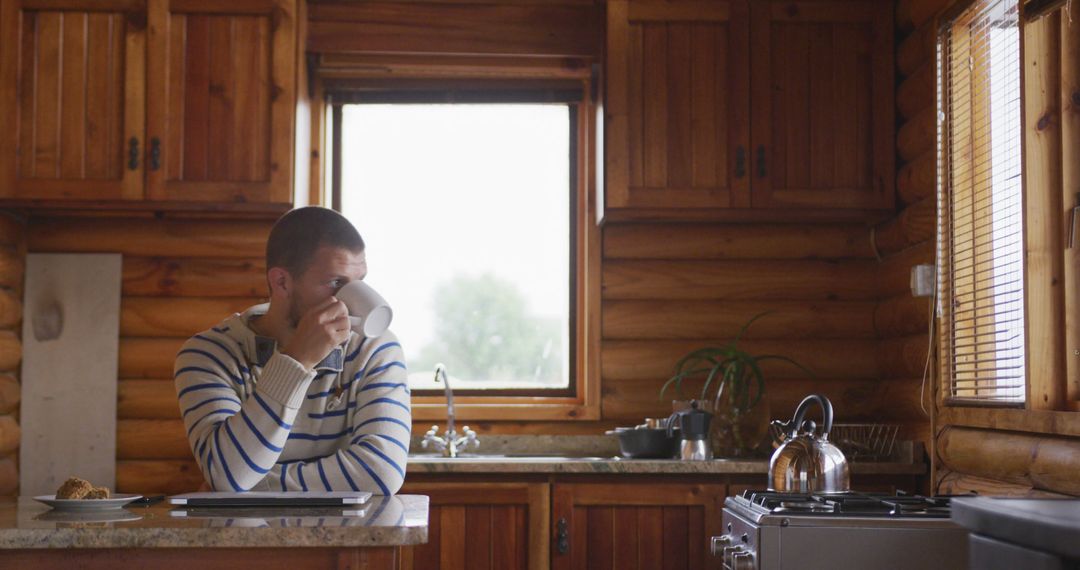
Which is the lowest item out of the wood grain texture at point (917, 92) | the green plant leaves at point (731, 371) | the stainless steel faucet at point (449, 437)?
the stainless steel faucet at point (449, 437)

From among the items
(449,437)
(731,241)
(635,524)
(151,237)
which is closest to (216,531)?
(635,524)

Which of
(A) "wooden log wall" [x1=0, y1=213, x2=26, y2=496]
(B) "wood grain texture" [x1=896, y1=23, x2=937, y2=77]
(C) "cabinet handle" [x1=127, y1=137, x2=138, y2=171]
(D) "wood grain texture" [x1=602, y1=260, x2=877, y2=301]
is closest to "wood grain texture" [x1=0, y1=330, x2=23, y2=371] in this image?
(A) "wooden log wall" [x1=0, y1=213, x2=26, y2=496]

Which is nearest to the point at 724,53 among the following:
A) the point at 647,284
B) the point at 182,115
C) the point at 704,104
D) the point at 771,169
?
the point at 704,104

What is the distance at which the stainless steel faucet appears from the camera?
3.63 metres

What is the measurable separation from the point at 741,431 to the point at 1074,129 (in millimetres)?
1422

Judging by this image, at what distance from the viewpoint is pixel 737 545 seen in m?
2.36

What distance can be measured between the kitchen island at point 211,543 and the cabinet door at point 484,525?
1.59 metres

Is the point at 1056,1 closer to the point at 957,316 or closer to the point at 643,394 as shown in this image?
the point at 957,316

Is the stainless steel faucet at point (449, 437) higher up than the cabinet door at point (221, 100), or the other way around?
the cabinet door at point (221, 100)

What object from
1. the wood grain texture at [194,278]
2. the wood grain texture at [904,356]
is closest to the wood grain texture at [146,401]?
the wood grain texture at [194,278]

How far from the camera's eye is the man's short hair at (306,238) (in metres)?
2.29

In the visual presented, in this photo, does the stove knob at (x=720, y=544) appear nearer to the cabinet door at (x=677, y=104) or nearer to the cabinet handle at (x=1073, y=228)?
the cabinet handle at (x=1073, y=228)

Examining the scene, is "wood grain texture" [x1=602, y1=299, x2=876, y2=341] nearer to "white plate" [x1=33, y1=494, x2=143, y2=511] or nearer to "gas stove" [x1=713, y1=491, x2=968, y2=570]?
"gas stove" [x1=713, y1=491, x2=968, y2=570]

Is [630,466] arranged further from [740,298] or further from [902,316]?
[902,316]
